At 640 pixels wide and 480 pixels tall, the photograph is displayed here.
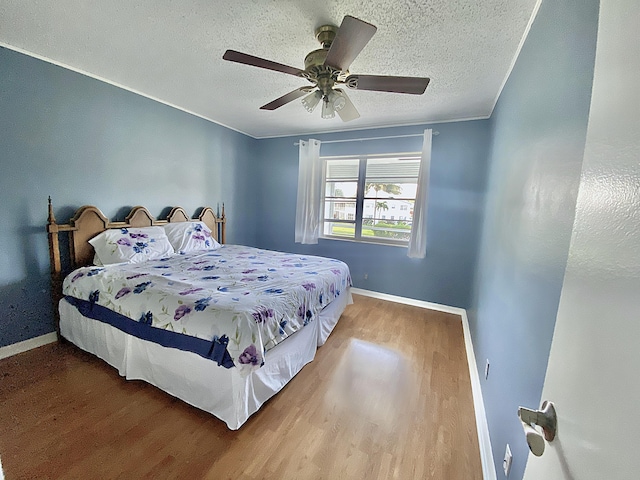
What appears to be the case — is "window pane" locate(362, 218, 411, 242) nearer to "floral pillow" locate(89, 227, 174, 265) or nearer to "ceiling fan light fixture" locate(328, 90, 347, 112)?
"ceiling fan light fixture" locate(328, 90, 347, 112)

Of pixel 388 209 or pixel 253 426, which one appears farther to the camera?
pixel 388 209

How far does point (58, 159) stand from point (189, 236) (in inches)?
51.3

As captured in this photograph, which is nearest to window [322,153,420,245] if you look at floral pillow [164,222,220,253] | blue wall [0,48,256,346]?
floral pillow [164,222,220,253]

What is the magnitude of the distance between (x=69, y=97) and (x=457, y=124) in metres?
3.98

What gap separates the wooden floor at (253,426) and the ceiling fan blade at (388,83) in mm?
2118

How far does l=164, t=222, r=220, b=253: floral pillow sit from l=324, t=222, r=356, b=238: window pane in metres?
1.72

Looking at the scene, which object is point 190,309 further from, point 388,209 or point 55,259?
point 388,209

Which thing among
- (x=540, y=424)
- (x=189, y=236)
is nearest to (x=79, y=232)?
(x=189, y=236)

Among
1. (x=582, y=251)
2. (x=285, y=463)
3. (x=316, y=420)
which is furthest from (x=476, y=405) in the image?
(x=582, y=251)

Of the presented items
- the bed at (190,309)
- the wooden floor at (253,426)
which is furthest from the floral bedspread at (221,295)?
the wooden floor at (253,426)

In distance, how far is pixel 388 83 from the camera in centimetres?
172

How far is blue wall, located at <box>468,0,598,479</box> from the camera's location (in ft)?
2.64

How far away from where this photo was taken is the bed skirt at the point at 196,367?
1546mm

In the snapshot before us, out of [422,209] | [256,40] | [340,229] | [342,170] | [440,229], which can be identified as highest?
[256,40]
